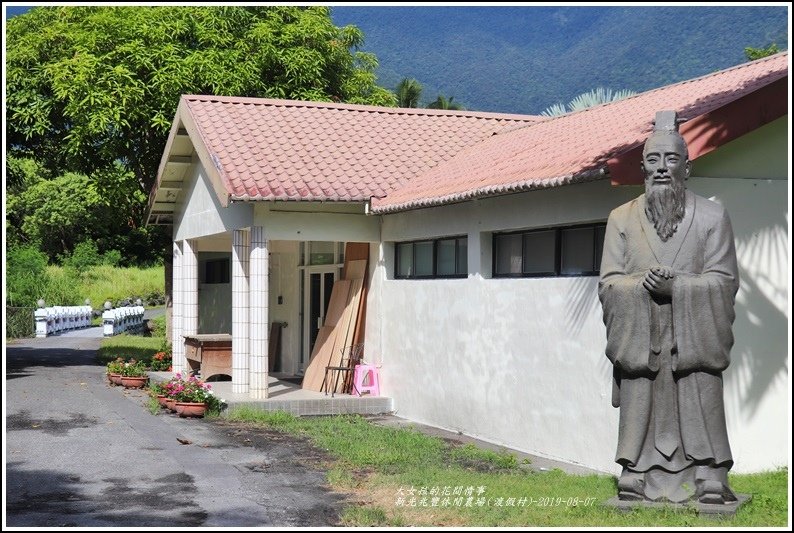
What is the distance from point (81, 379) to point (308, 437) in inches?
390

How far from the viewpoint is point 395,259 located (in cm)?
1722

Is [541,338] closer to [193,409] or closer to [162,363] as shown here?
[193,409]

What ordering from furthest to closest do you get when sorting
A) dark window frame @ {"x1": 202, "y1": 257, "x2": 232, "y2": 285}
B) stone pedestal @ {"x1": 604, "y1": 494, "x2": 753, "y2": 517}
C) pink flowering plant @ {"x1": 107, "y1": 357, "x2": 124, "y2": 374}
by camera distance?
dark window frame @ {"x1": 202, "y1": 257, "x2": 232, "y2": 285} → pink flowering plant @ {"x1": 107, "y1": 357, "x2": 124, "y2": 374} → stone pedestal @ {"x1": 604, "y1": 494, "x2": 753, "y2": 517}

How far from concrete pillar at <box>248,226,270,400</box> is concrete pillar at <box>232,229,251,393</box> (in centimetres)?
24

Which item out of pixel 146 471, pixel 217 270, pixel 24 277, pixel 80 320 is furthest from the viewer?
pixel 24 277

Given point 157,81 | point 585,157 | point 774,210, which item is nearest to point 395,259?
point 585,157

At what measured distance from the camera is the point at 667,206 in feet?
26.7

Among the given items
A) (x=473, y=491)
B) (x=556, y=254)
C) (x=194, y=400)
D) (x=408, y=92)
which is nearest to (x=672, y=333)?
(x=473, y=491)

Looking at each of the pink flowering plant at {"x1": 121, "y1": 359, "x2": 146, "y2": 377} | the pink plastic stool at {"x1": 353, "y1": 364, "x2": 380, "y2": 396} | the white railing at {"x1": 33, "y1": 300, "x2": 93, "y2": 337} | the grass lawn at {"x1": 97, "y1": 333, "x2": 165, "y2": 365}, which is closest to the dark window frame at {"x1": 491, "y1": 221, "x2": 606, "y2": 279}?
the pink plastic stool at {"x1": 353, "y1": 364, "x2": 380, "y2": 396}

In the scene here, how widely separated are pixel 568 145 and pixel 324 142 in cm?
538

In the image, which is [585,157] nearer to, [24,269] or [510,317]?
[510,317]

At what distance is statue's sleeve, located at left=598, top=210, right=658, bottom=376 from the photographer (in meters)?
8.15

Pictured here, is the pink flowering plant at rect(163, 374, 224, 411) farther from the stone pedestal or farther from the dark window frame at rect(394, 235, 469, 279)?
the stone pedestal

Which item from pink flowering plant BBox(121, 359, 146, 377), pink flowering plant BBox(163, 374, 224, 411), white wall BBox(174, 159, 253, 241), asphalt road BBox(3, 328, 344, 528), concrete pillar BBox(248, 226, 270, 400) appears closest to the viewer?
asphalt road BBox(3, 328, 344, 528)
